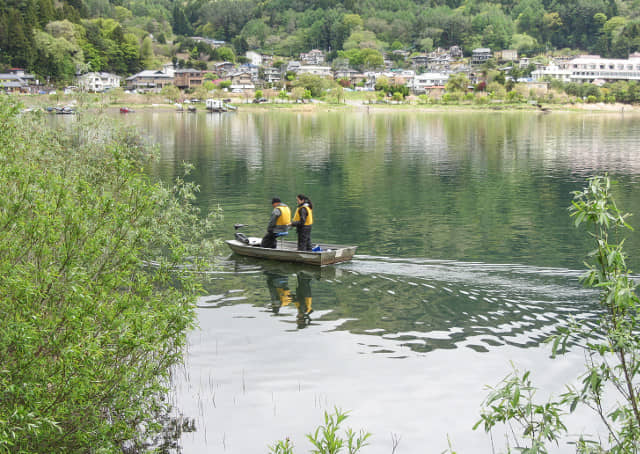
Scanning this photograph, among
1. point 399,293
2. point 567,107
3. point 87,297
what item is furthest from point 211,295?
point 567,107

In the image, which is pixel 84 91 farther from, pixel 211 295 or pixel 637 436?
pixel 637 436

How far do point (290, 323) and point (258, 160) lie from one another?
40111mm

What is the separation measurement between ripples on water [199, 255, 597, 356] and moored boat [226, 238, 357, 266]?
261mm

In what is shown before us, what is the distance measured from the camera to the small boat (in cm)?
2112

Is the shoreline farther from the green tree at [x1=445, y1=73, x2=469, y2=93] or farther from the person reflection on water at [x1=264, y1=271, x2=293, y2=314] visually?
the person reflection on water at [x1=264, y1=271, x2=293, y2=314]

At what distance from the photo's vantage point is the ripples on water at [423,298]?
1558cm

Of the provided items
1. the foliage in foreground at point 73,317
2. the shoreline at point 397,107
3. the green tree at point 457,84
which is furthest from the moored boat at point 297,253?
the green tree at point 457,84

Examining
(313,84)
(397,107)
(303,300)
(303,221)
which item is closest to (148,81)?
(313,84)

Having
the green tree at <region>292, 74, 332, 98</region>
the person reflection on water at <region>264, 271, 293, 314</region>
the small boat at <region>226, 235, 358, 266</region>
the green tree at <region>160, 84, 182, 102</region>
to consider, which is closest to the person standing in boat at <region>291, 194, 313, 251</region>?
the small boat at <region>226, 235, 358, 266</region>

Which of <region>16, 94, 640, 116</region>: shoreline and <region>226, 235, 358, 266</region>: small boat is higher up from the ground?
<region>16, 94, 640, 116</region>: shoreline

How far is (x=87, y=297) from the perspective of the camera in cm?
777

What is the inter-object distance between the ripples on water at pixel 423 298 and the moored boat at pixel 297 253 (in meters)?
0.26

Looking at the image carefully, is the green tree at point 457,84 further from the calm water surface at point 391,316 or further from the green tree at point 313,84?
the calm water surface at point 391,316

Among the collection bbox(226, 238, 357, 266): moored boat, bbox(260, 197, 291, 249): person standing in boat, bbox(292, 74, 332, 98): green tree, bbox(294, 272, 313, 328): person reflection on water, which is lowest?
bbox(294, 272, 313, 328): person reflection on water
